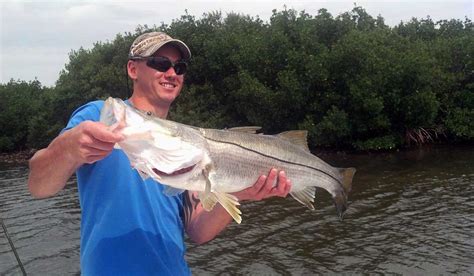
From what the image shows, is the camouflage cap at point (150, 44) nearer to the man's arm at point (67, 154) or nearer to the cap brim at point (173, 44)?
the cap brim at point (173, 44)

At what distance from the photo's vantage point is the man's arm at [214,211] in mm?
3385

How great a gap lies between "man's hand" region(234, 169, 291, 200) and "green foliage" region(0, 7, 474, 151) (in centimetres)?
2547

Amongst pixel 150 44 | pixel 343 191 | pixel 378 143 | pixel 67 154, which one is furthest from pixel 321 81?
pixel 67 154

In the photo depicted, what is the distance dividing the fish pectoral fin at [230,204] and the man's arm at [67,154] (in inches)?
34.3

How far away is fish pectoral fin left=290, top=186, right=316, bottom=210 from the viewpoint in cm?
381

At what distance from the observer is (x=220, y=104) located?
35062mm

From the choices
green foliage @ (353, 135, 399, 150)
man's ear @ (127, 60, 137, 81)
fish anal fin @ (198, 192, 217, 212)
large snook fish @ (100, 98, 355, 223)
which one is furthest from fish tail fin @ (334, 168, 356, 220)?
green foliage @ (353, 135, 399, 150)

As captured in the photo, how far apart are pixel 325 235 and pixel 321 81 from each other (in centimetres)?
1801

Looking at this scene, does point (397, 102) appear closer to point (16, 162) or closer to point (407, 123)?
point (407, 123)

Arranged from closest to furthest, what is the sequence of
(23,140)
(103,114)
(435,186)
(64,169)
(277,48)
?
(103,114), (64,169), (435,186), (277,48), (23,140)

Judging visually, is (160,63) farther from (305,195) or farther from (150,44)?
(305,195)

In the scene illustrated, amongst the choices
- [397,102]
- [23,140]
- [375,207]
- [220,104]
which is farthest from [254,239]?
[23,140]

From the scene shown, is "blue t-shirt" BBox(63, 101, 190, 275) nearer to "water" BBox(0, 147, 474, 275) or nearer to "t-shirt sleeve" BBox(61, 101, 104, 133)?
"t-shirt sleeve" BBox(61, 101, 104, 133)

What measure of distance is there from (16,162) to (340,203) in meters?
35.7
